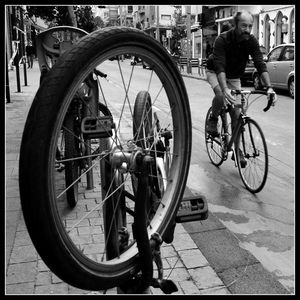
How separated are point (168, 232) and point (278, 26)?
30.5 m

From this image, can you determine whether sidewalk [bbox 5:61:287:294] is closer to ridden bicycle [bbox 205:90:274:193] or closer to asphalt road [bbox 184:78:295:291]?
asphalt road [bbox 184:78:295:291]

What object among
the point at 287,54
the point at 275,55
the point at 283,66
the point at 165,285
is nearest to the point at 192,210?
the point at 165,285

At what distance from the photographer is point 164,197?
8.13 ft

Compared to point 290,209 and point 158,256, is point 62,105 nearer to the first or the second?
point 158,256

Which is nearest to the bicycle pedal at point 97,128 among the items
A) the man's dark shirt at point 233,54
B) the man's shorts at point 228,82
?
the man's dark shirt at point 233,54

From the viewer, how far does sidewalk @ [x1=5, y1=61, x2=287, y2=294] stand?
2715 millimetres

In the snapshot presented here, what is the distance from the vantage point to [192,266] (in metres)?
2.99

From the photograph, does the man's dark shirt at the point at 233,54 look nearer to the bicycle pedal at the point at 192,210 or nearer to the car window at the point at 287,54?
the bicycle pedal at the point at 192,210

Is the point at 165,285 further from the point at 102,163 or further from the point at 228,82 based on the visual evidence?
the point at 228,82

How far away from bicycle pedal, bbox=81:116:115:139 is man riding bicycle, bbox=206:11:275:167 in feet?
8.72

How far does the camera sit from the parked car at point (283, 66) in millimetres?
13945

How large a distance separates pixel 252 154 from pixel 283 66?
33.8 ft
